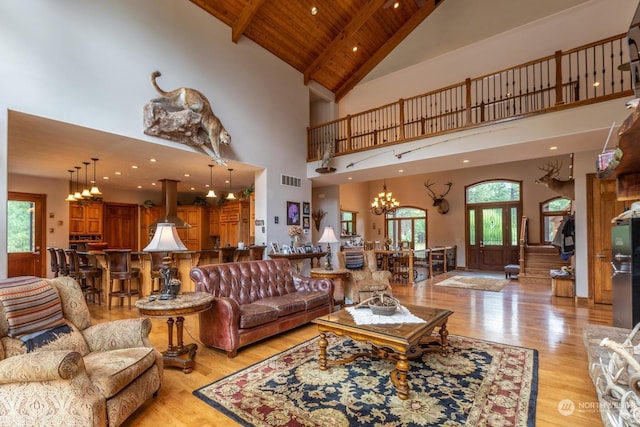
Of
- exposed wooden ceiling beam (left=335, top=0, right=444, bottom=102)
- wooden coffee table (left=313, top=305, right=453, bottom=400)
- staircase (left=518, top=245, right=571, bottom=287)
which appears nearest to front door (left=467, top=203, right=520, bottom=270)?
staircase (left=518, top=245, right=571, bottom=287)

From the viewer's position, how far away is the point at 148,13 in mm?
4938

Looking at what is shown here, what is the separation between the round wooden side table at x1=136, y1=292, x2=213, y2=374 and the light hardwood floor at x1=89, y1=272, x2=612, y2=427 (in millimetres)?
103

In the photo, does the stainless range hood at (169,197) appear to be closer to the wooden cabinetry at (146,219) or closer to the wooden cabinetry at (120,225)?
the wooden cabinetry at (146,219)

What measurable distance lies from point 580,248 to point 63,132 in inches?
343

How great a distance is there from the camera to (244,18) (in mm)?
6023

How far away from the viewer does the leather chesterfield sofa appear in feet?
10.8

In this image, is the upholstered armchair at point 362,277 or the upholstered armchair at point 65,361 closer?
the upholstered armchair at point 65,361

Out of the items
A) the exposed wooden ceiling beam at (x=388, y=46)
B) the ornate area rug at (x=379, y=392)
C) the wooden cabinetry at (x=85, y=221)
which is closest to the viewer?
the ornate area rug at (x=379, y=392)

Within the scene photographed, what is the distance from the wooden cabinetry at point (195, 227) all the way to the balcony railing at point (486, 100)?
4.69 metres

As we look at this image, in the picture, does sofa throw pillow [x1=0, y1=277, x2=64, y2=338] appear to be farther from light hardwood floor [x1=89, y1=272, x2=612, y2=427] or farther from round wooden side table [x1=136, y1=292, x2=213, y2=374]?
light hardwood floor [x1=89, y1=272, x2=612, y2=427]

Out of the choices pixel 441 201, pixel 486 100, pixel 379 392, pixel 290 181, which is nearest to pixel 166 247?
pixel 379 392

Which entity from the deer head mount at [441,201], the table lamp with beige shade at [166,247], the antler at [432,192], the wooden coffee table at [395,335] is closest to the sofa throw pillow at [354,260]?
the wooden coffee table at [395,335]

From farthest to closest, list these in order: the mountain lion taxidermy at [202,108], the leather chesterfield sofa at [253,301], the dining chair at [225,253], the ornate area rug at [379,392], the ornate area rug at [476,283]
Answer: the ornate area rug at [476,283]
the dining chair at [225,253]
the mountain lion taxidermy at [202,108]
the leather chesterfield sofa at [253,301]
the ornate area rug at [379,392]

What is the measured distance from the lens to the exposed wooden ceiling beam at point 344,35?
6.84 m
